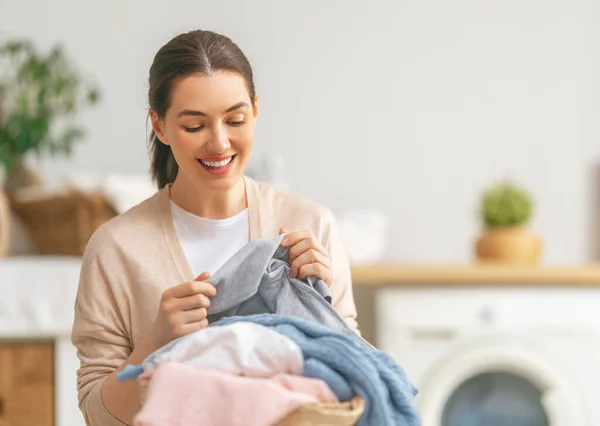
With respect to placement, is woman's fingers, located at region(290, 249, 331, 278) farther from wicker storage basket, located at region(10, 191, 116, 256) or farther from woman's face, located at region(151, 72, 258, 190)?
wicker storage basket, located at region(10, 191, 116, 256)

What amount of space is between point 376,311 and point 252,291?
56.8 inches

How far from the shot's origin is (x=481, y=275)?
240cm

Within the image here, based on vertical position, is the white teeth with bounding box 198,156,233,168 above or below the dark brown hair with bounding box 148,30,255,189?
below

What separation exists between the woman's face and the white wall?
1635 mm

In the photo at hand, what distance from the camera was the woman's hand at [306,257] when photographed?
42.7 inches

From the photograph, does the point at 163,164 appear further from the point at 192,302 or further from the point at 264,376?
the point at 264,376

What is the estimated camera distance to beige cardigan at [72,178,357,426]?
3.97 ft

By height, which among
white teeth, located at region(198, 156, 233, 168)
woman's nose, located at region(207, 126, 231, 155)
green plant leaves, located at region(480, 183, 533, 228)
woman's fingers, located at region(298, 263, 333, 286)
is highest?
woman's nose, located at region(207, 126, 231, 155)

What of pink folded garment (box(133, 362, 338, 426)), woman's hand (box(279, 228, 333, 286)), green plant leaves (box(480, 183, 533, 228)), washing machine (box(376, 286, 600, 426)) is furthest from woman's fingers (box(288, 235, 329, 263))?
green plant leaves (box(480, 183, 533, 228))

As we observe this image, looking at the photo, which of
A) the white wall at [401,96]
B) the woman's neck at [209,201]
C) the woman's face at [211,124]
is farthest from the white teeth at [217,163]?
the white wall at [401,96]

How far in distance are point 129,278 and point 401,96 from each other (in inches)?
68.8

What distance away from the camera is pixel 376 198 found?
111 inches

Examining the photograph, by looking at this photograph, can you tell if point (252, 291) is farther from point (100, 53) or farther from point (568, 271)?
point (100, 53)

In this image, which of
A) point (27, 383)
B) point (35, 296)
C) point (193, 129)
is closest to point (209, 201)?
point (193, 129)
